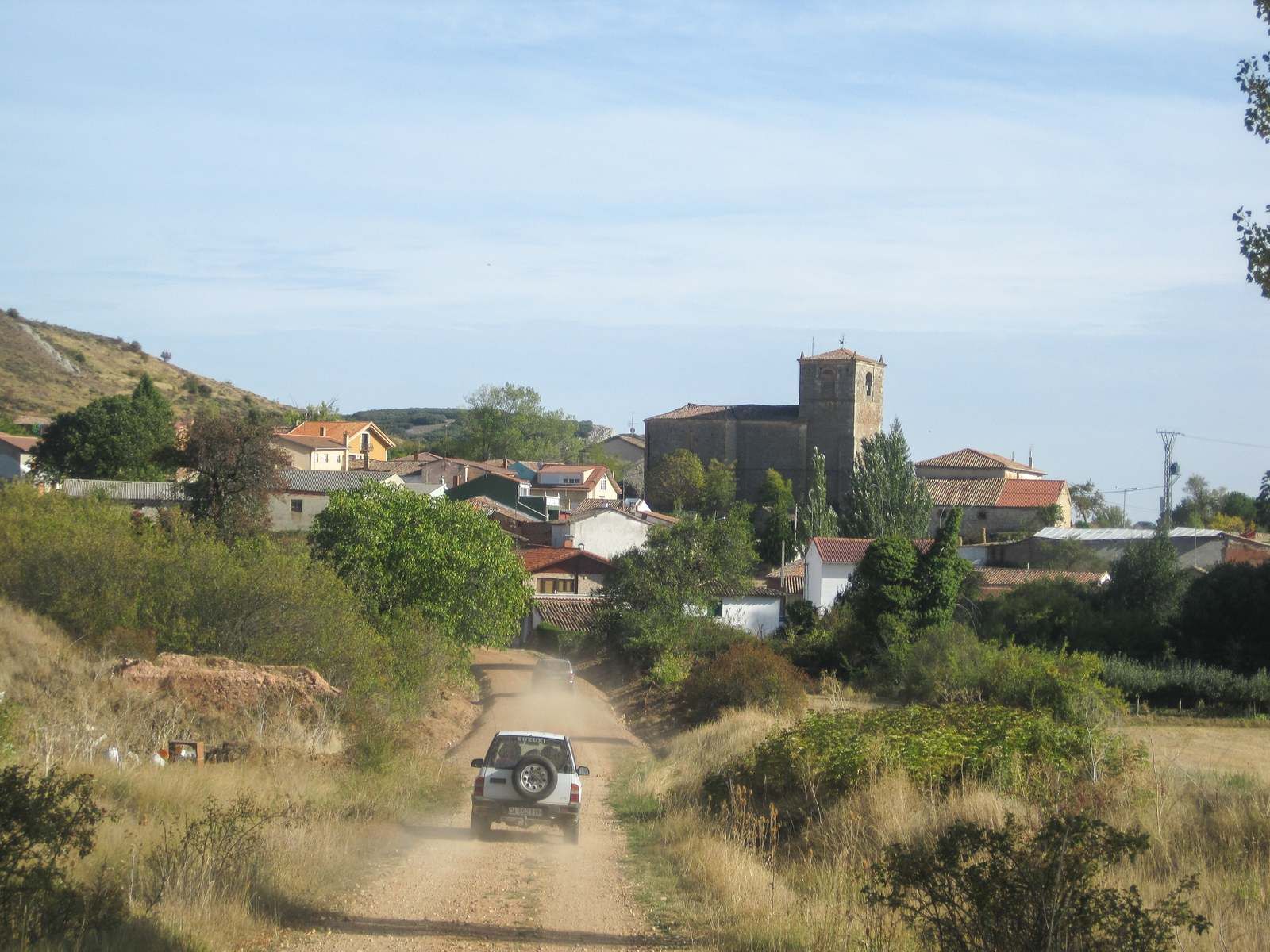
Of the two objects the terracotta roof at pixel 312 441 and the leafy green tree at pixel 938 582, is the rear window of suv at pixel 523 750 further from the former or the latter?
the terracotta roof at pixel 312 441

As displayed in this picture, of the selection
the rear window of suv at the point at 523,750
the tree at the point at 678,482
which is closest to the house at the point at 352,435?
the tree at the point at 678,482

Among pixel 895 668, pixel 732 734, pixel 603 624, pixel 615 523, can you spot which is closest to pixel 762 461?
pixel 615 523

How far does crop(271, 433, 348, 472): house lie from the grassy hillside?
44.1 ft

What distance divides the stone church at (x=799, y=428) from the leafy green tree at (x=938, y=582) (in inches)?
1821

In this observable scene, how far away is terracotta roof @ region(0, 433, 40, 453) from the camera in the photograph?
226ft

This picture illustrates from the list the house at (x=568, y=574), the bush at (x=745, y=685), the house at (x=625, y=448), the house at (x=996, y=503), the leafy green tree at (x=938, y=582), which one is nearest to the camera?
the bush at (x=745, y=685)

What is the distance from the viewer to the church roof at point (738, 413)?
9769cm

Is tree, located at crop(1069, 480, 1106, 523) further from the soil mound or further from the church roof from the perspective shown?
the soil mound

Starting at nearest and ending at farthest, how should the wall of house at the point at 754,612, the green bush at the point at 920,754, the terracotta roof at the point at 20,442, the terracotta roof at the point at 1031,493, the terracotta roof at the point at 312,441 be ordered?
1. the green bush at the point at 920,754
2. the wall of house at the point at 754,612
3. the terracotta roof at the point at 20,442
4. the terracotta roof at the point at 1031,493
5. the terracotta roof at the point at 312,441

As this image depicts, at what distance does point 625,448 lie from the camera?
144 metres

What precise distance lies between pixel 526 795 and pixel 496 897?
3336 mm

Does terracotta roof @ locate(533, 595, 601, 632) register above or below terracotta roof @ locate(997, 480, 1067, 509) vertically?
below

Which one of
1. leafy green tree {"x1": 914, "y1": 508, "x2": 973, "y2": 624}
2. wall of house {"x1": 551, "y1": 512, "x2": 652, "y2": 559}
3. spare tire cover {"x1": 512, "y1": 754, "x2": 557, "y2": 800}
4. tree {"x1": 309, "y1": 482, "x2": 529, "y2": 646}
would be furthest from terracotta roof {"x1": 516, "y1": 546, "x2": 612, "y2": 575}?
spare tire cover {"x1": 512, "y1": 754, "x2": 557, "y2": 800}

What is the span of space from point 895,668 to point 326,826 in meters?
30.6
